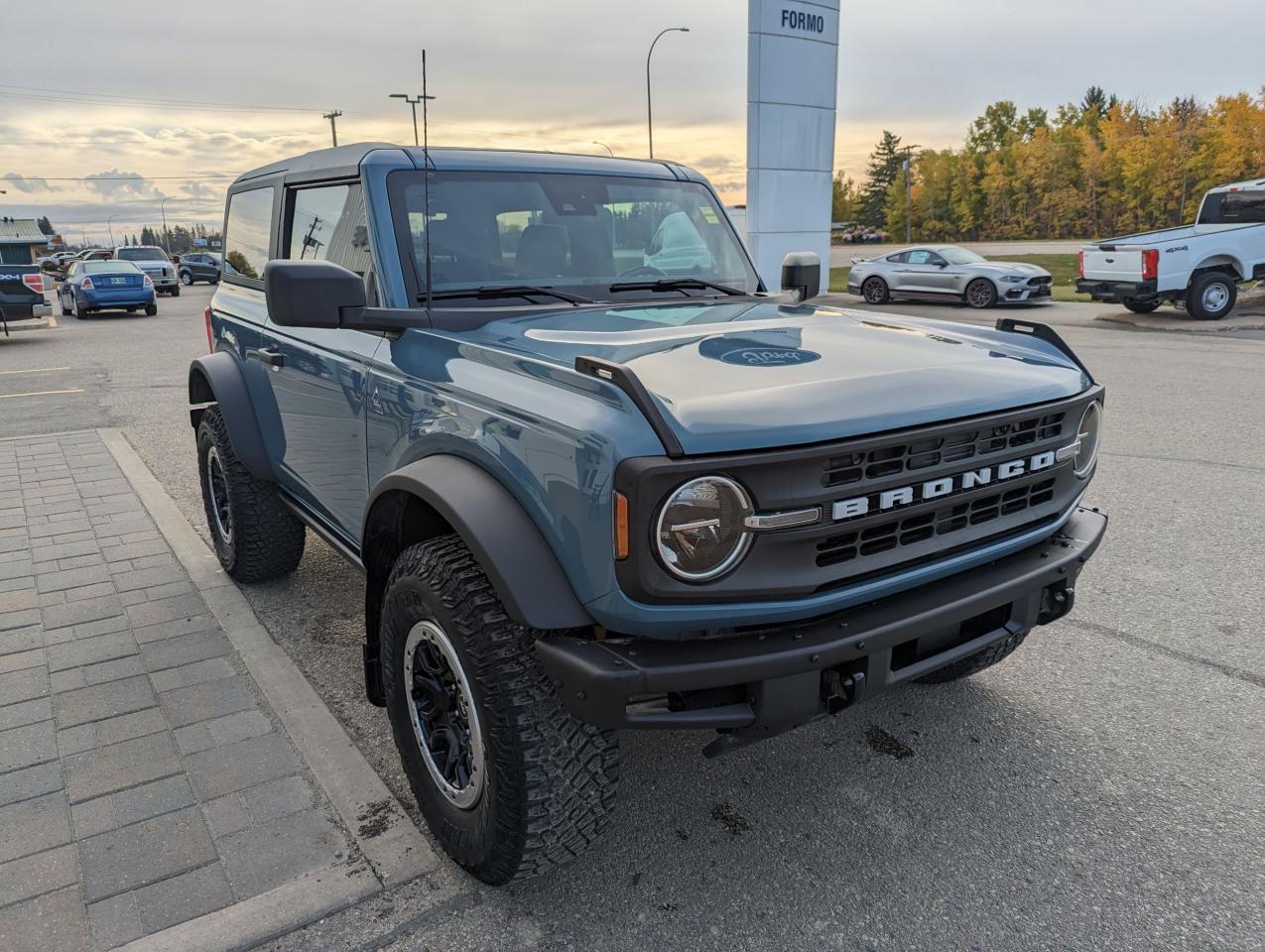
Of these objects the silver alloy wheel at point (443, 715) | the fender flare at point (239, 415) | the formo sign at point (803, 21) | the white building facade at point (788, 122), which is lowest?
the silver alloy wheel at point (443, 715)

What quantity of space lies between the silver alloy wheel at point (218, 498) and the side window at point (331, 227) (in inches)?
51.0

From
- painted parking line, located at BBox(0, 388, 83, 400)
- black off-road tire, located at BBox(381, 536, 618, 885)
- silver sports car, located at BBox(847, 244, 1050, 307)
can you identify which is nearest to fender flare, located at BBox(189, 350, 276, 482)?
black off-road tire, located at BBox(381, 536, 618, 885)

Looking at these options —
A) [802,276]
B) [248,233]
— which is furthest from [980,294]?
[248,233]

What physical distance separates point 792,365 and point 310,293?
141 cm

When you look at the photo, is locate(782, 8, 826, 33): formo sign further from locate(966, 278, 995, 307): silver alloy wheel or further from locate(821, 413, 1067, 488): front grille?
locate(821, 413, 1067, 488): front grille

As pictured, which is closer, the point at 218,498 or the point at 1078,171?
the point at 218,498

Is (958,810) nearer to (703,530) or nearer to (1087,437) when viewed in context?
(1087,437)

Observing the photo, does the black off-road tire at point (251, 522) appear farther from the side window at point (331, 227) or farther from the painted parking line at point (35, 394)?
the painted parking line at point (35, 394)

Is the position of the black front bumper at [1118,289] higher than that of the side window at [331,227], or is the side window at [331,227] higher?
the side window at [331,227]

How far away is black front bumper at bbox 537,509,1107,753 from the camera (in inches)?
79.0

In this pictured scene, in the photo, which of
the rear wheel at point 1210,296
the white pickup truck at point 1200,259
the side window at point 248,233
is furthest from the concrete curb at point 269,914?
the rear wheel at point 1210,296

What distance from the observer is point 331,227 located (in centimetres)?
353

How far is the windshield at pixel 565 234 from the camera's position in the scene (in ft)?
10.5

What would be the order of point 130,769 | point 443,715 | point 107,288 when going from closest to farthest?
1. point 443,715
2. point 130,769
3. point 107,288
